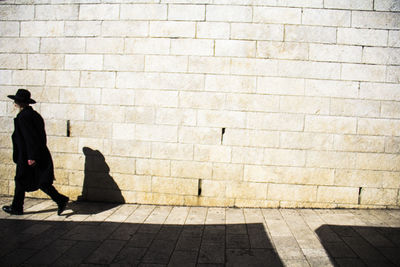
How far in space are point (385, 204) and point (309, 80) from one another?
2.67 metres

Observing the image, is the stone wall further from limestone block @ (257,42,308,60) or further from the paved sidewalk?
the paved sidewalk

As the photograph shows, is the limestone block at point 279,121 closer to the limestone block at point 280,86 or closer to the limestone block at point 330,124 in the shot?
the limestone block at point 330,124

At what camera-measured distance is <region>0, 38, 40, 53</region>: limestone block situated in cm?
448

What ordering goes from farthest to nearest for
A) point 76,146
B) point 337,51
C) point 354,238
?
point 76,146 < point 337,51 < point 354,238

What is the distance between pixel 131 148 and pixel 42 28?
297 centimetres

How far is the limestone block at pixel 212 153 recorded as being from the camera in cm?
423

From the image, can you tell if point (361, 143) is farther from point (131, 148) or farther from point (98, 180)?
point (98, 180)

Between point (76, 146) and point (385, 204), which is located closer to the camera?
point (385, 204)

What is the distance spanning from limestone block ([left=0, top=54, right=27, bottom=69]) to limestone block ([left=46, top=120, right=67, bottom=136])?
126 centimetres

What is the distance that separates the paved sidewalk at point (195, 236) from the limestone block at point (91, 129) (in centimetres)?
135

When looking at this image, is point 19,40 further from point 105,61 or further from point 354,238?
point 354,238

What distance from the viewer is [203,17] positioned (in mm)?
4188

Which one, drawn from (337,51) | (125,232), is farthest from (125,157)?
(337,51)

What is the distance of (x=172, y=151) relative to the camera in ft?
14.1
